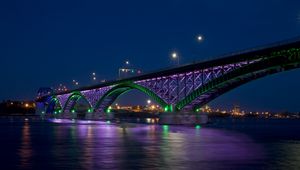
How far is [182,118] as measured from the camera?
9969 cm

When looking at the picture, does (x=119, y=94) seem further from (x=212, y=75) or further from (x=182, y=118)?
(x=212, y=75)

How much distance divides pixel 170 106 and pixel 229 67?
21186 millimetres

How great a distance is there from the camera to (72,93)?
7736 inches

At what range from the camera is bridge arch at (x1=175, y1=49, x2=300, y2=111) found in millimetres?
71625

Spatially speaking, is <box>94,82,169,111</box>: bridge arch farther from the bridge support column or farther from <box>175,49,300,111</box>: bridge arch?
<box>175,49,300,111</box>: bridge arch

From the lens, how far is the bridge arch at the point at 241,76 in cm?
7162

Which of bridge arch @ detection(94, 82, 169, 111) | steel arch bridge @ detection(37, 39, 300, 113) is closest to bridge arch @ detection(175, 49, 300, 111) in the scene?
steel arch bridge @ detection(37, 39, 300, 113)

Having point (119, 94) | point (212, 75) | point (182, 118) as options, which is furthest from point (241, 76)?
point (119, 94)

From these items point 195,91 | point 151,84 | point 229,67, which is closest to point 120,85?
point 151,84

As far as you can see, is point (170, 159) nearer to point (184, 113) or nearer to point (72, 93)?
point (184, 113)

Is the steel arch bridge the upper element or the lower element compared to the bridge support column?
upper

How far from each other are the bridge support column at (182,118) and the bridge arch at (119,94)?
2314mm

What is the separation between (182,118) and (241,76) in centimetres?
2173

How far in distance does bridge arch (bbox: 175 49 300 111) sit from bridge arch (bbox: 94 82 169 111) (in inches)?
275
